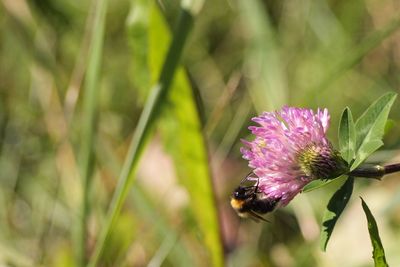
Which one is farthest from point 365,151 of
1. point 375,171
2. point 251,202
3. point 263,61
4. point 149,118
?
point 263,61

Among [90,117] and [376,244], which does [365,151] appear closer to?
[376,244]

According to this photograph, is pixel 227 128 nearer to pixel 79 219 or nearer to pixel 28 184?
pixel 28 184

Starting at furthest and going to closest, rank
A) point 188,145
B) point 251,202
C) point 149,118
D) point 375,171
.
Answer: point 188,145, point 149,118, point 251,202, point 375,171

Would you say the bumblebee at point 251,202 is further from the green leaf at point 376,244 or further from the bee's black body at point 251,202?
the green leaf at point 376,244

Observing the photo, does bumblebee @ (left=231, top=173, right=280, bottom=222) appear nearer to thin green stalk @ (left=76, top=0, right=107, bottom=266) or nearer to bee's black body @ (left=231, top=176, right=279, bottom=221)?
bee's black body @ (left=231, top=176, right=279, bottom=221)

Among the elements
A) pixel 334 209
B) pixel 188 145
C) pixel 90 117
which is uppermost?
pixel 334 209

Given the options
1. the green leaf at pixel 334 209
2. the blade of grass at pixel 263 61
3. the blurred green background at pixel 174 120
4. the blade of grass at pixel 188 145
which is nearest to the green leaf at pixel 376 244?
the green leaf at pixel 334 209
